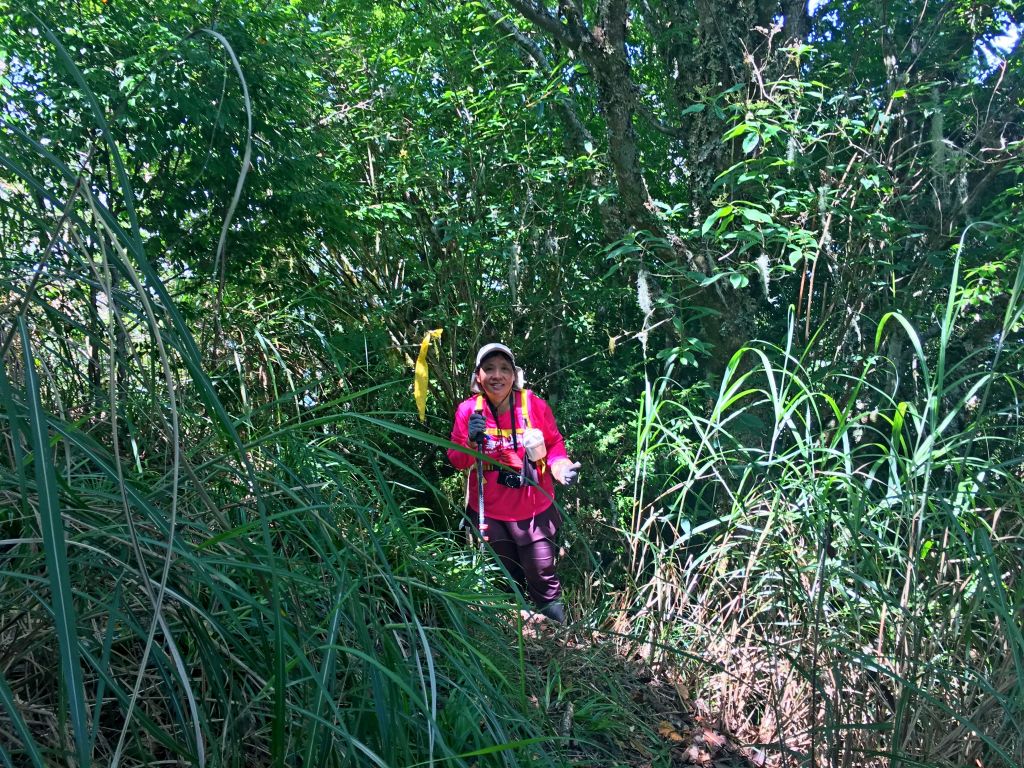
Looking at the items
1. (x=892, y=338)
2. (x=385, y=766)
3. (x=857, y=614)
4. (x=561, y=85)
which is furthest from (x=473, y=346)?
(x=385, y=766)

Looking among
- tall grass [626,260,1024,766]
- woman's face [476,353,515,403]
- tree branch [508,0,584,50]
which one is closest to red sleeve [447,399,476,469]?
woman's face [476,353,515,403]

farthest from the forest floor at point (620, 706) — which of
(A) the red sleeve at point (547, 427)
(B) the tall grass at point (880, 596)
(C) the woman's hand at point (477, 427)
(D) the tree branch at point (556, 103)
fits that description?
(D) the tree branch at point (556, 103)

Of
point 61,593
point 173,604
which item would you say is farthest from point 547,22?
point 61,593

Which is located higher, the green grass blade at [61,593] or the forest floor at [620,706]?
the green grass blade at [61,593]

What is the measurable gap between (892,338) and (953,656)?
424 cm

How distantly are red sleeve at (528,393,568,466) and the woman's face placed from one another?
0.48 feet

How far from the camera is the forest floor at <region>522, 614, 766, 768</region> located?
96.6 inches

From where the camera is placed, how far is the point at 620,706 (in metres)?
2.53

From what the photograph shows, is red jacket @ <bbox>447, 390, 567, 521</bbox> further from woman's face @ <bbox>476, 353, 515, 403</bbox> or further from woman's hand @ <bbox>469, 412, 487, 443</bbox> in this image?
woman's hand @ <bbox>469, 412, 487, 443</bbox>

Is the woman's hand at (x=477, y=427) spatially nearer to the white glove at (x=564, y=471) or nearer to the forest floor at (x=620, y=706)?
the white glove at (x=564, y=471)

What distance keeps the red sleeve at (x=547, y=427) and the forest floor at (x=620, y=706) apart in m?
1.09

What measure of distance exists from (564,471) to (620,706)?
4.86ft

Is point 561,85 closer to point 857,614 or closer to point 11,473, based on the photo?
point 857,614

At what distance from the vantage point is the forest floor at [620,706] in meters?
2.45
